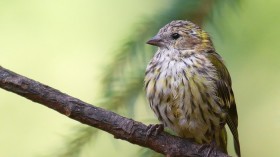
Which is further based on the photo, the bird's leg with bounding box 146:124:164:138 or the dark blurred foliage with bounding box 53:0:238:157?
the bird's leg with bounding box 146:124:164:138

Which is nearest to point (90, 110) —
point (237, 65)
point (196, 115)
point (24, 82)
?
point (24, 82)

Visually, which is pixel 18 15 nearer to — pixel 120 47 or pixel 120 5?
pixel 120 5

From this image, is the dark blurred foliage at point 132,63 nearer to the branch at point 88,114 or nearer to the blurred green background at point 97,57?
the blurred green background at point 97,57

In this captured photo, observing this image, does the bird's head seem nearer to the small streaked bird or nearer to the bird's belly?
the small streaked bird

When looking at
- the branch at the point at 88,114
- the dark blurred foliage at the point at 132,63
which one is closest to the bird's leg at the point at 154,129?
the branch at the point at 88,114

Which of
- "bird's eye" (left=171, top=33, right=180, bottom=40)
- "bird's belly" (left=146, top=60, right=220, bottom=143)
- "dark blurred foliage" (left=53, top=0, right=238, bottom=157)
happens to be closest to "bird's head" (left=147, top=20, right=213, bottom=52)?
"bird's eye" (left=171, top=33, right=180, bottom=40)
